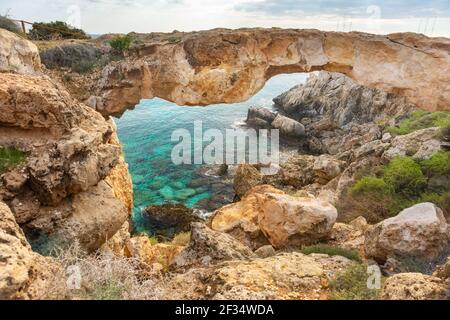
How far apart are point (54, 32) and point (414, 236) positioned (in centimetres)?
1392

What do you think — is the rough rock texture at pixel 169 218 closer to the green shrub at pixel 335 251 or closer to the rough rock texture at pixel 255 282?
the green shrub at pixel 335 251

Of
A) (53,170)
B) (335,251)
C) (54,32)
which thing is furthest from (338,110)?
(53,170)

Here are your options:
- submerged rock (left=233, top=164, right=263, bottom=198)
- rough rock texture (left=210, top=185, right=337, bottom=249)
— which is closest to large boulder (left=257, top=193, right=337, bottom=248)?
rough rock texture (left=210, top=185, right=337, bottom=249)

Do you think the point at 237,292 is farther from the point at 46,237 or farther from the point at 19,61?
the point at 19,61

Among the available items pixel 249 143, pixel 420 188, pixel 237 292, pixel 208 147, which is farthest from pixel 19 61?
pixel 249 143

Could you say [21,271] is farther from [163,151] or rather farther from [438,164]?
[163,151]

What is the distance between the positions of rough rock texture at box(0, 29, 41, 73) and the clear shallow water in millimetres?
7498

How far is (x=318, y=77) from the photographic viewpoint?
35.2 m

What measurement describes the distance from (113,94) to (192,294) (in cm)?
849

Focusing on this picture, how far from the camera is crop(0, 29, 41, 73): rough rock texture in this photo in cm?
772

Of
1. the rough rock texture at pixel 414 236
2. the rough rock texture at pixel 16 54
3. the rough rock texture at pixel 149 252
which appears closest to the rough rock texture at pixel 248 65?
the rough rock texture at pixel 16 54

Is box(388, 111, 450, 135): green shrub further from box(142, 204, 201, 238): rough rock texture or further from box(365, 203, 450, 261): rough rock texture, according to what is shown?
box(365, 203, 450, 261): rough rock texture

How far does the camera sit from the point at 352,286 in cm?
467

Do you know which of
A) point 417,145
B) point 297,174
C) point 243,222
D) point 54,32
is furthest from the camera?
point 297,174
